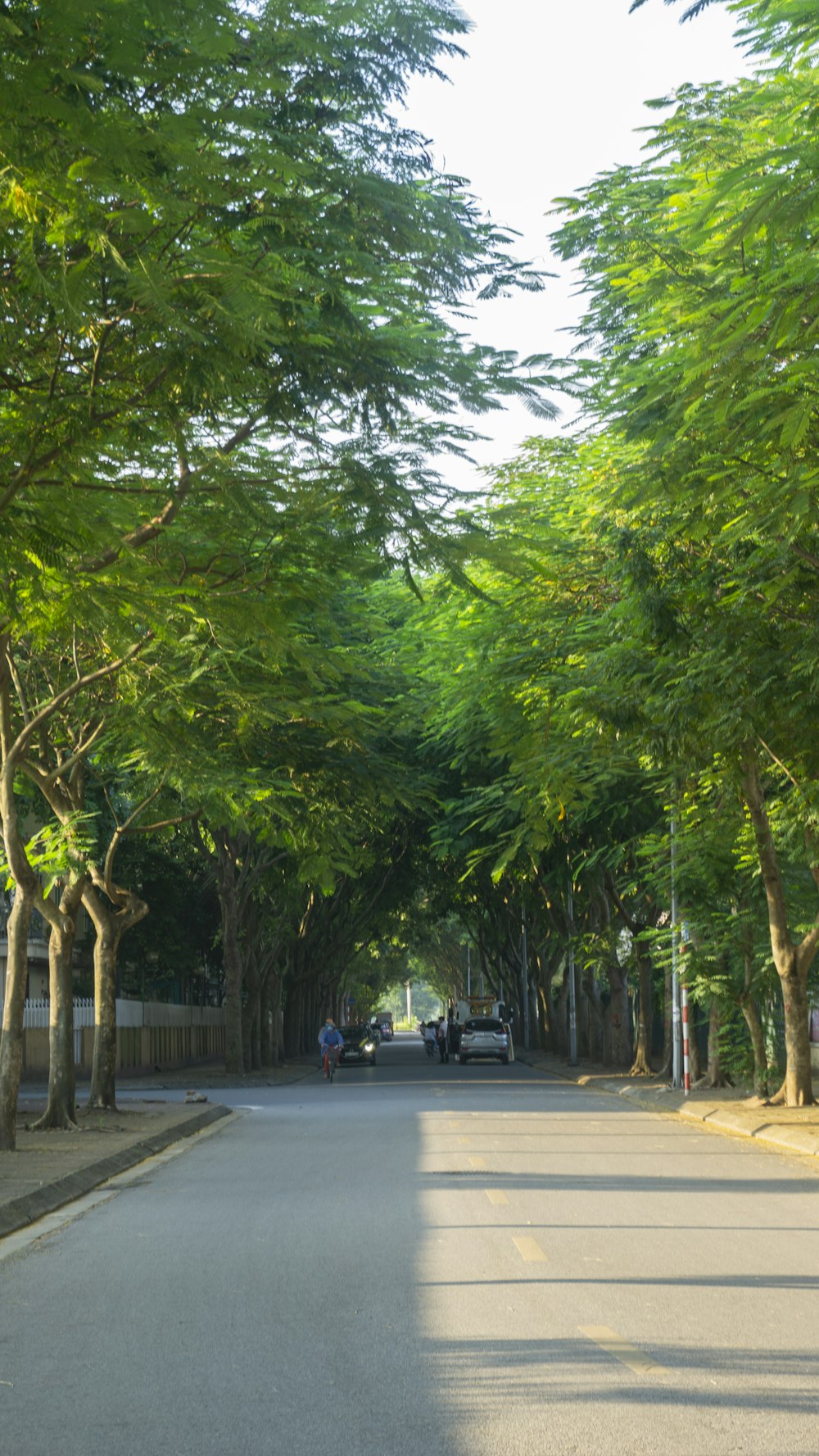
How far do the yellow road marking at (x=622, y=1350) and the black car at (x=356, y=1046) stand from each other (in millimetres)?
47082

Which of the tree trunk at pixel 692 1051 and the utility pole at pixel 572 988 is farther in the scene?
the utility pole at pixel 572 988

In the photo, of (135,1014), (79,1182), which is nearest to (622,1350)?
(79,1182)

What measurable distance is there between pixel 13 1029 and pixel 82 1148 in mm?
1564

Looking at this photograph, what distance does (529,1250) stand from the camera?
10.3 meters

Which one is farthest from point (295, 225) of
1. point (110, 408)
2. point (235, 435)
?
point (235, 435)

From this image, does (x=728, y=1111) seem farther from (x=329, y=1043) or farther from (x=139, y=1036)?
(x=139, y=1036)

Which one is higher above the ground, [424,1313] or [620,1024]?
[620,1024]

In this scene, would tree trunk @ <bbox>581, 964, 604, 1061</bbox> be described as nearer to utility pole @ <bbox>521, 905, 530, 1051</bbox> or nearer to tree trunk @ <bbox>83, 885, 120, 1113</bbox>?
utility pole @ <bbox>521, 905, 530, 1051</bbox>

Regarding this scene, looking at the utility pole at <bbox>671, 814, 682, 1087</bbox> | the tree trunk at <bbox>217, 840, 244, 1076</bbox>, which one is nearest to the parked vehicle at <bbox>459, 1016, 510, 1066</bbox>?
the tree trunk at <bbox>217, 840, 244, 1076</bbox>

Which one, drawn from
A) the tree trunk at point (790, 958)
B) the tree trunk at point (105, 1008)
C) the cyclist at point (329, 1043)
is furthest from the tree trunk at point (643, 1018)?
the tree trunk at point (105, 1008)

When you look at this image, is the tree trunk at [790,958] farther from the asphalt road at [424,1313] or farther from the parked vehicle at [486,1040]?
the parked vehicle at [486,1040]

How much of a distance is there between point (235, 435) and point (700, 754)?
279 inches

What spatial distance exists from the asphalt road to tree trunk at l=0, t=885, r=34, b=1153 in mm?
2555

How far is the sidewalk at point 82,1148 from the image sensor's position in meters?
13.5
